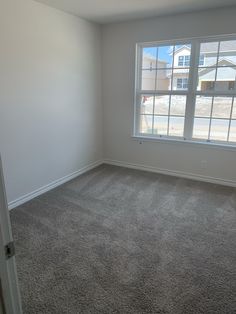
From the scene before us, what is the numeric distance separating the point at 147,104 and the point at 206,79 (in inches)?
40.7

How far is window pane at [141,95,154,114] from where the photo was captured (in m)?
4.16

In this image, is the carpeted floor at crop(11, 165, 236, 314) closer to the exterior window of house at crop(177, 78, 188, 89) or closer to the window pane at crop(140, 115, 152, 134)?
the window pane at crop(140, 115, 152, 134)

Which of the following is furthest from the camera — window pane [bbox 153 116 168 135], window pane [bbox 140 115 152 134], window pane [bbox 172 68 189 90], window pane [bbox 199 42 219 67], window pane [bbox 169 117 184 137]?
window pane [bbox 140 115 152 134]

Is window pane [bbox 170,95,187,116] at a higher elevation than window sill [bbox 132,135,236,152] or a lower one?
higher

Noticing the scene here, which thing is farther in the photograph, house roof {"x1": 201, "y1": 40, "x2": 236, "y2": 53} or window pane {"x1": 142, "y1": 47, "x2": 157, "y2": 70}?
window pane {"x1": 142, "y1": 47, "x2": 157, "y2": 70}

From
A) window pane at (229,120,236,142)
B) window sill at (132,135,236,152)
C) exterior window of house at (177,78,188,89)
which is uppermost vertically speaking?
exterior window of house at (177,78,188,89)

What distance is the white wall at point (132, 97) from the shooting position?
3436 mm

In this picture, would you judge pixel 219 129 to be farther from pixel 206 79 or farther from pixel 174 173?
pixel 174 173

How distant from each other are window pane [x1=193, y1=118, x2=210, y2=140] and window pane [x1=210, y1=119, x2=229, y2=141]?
8 cm

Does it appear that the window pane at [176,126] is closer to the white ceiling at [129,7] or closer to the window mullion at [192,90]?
the window mullion at [192,90]

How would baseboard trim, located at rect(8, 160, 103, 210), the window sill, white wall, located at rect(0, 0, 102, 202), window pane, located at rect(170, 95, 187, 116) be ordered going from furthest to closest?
1. window pane, located at rect(170, 95, 187, 116)
2. the window sill
3. baseboard trim, located at rect(8, 160, 103, 210)
4. white wall, located at rect(0, 0, 102, 202)

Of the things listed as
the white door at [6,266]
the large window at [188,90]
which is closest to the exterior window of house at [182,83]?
the large window at [188,90]

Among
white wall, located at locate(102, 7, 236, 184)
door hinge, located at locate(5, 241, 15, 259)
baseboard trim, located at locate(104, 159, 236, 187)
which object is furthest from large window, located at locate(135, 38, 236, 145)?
door hinge, located at locate(5, 241, 15, 259)

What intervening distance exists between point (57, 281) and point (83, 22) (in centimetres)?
358
